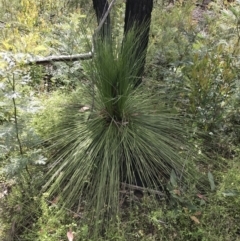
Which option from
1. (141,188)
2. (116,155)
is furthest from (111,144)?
(141,188)

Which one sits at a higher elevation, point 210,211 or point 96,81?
point 96,81

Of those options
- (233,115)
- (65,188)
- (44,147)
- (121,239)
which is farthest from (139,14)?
(121,239)

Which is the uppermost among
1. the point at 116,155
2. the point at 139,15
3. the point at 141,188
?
the point at 139,15

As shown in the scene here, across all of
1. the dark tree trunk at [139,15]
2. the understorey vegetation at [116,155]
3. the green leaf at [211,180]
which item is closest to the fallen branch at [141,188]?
the understorey vegetation at [116,155]

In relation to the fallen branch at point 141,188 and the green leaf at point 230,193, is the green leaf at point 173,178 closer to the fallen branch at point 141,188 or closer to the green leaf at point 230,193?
the fallen branch at point 141,188

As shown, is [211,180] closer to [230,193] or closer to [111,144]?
[230,193]

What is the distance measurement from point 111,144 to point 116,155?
71 mm

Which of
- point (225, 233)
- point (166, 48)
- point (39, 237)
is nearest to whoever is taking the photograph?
point (39, 237)

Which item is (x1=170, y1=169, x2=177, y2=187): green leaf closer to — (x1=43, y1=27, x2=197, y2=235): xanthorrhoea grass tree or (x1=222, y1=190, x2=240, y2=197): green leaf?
(x1=43, y1=27, x2=197, y2=235): xanthorrhoea grass tree

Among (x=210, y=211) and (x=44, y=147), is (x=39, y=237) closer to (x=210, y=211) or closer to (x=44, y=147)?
(x=44, y=147)

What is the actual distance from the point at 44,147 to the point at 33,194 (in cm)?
36

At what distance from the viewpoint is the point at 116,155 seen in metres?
1.73

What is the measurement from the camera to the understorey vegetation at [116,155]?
1.62 metres

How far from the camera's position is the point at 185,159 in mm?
1867
